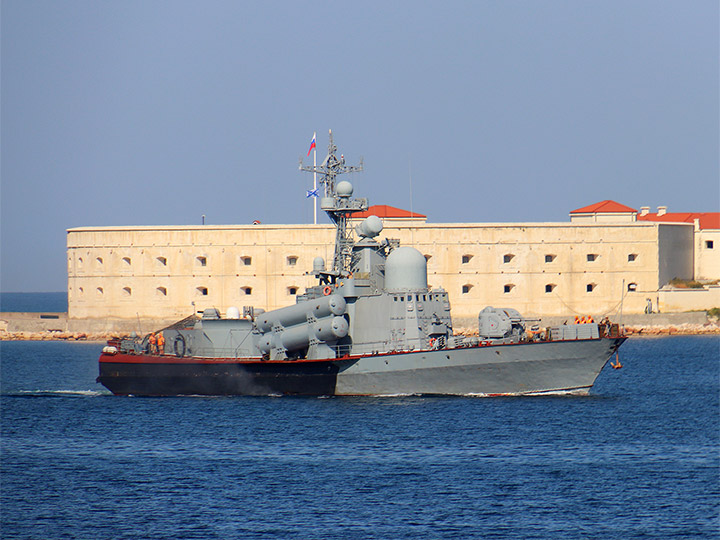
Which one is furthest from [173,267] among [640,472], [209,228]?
[640,472]

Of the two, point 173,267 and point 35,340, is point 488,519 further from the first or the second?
point 35,340

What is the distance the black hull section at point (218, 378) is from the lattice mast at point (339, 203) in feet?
14.2

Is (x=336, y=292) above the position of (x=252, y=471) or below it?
above

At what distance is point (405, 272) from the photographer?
39.5 m

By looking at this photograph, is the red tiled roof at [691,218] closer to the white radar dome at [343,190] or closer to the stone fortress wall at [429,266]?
the stone fortress wall at [429,266]

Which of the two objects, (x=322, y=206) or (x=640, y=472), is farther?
(x=322, y=206)

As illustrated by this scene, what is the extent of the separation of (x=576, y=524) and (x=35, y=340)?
2504 inches

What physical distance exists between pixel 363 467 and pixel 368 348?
11952mm

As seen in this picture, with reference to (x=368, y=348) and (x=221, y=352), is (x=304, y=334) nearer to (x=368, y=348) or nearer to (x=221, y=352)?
(x=368, y=348)

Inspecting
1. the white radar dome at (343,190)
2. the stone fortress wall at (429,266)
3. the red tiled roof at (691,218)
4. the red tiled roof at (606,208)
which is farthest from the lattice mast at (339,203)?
the red tiled roof at (691,218)

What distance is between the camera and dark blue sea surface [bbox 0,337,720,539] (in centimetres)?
2322

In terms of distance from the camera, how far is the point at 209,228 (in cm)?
7600

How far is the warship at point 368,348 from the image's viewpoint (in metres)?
38.3

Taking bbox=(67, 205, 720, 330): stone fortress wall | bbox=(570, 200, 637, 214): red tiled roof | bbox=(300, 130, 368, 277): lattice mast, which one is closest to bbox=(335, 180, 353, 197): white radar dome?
bbox=(300, 130, 368, 277): lattice mast
